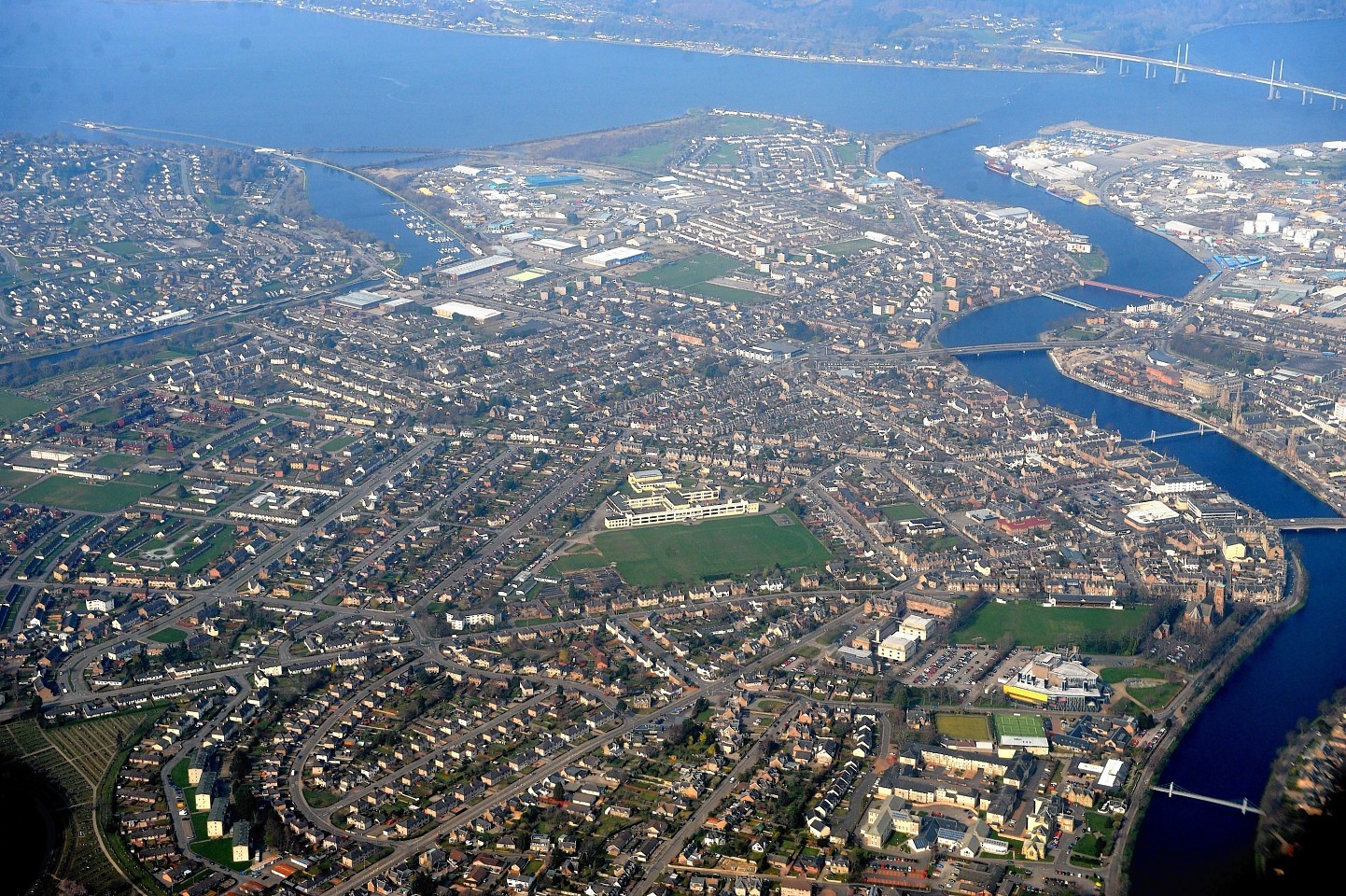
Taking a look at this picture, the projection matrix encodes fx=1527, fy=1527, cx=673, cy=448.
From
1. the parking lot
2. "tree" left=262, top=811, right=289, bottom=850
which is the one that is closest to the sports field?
the parking lot

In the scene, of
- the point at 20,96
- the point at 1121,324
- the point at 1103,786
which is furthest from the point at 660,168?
the point at 1103,786

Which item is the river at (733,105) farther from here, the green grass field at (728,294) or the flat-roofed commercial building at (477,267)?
the green grass field at (728,294)

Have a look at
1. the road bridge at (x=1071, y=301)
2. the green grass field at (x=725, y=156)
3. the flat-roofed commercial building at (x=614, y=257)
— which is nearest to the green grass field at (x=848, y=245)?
the flat-roofed commercial building at (x=614, y=257)

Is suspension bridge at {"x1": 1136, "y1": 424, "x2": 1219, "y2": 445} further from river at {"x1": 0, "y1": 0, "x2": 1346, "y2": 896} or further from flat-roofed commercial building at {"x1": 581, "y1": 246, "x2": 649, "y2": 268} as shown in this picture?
flat-roofed commercial building at {"x1": 581, "y1": 246, "x2": 649, "y2": 268}

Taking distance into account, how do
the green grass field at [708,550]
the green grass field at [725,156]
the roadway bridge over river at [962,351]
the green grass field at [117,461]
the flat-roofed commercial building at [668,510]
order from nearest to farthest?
the green grass field at [708,550]
the flat-roofed commercial building at [668,510]
the green grass field at [117,461]
the roadway bridge over river at [962,351]
the green grass field at [725,156]

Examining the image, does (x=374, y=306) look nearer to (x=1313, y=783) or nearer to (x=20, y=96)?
(x=1313, y=783)

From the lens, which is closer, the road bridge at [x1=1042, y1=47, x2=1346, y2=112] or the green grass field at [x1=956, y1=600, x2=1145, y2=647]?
the green grass field at [x1=956, y1=600, x2=1145, y2=647]
